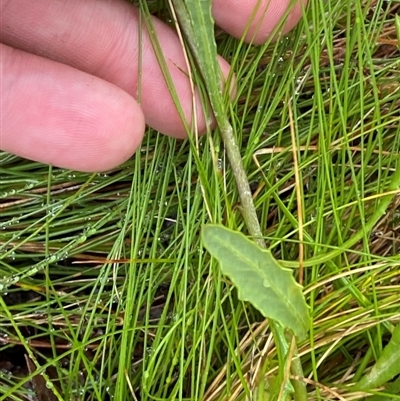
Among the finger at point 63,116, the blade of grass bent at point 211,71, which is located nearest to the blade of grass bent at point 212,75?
the blade of grass bent at point 211,71

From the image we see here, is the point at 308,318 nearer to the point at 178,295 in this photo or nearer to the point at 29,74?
the point at 178,295

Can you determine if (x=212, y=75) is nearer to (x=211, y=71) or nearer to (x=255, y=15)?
(x=211, y=71)

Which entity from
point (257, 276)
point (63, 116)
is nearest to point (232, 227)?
point (257, 276)

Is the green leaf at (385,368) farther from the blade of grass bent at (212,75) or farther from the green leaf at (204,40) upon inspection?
the green leaf at (204,40)

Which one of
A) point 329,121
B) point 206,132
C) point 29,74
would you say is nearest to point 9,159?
point 29,74

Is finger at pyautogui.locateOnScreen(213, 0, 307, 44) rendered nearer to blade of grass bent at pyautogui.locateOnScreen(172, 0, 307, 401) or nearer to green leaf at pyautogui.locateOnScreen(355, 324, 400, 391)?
blade of grass bent at pyautogui.locateOnScreen(172, 0, 307, 401)

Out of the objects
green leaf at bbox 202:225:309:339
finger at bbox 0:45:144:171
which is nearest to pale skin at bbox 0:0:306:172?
finger at bbox 0:45:144:171
